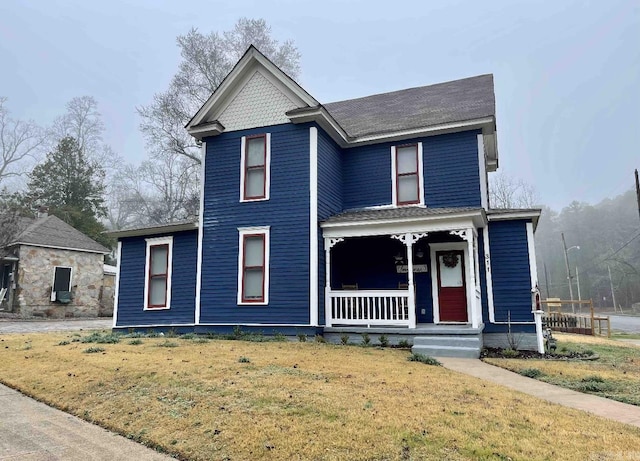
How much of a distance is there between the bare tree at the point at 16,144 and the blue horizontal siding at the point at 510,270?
42435mm

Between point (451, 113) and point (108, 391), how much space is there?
11728 millimetres

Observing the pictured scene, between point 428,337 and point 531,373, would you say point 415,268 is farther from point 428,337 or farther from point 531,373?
point 531,373

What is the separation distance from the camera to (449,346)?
10672 mm

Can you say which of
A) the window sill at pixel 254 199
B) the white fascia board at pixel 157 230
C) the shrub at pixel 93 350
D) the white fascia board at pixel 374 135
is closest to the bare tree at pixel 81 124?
the white fascia board at pixel 157 230

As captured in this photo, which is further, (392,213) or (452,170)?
(452,170)

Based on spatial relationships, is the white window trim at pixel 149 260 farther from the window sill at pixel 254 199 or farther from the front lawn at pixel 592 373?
the front lawn at pixel 592 373

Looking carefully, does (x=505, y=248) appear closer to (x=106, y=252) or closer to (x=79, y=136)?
(x=106, y=252)

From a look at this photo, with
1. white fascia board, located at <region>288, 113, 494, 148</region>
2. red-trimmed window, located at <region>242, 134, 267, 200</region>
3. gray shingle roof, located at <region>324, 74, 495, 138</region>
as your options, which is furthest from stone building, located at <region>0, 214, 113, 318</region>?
white fascia board, located at <region>288, 113, 494, 148</region>

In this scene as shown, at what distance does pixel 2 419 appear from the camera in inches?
229

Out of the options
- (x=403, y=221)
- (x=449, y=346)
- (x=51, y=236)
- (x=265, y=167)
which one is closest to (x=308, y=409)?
(x=449, y=346)

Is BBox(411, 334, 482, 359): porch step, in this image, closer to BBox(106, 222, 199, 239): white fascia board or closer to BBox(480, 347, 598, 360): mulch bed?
BBox(480, 347, 598, 360): mulch bed

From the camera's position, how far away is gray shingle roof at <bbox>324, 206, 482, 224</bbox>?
11.6 m

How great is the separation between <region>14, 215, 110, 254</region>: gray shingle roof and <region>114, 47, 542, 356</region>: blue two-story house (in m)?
12.3

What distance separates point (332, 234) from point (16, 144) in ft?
137
